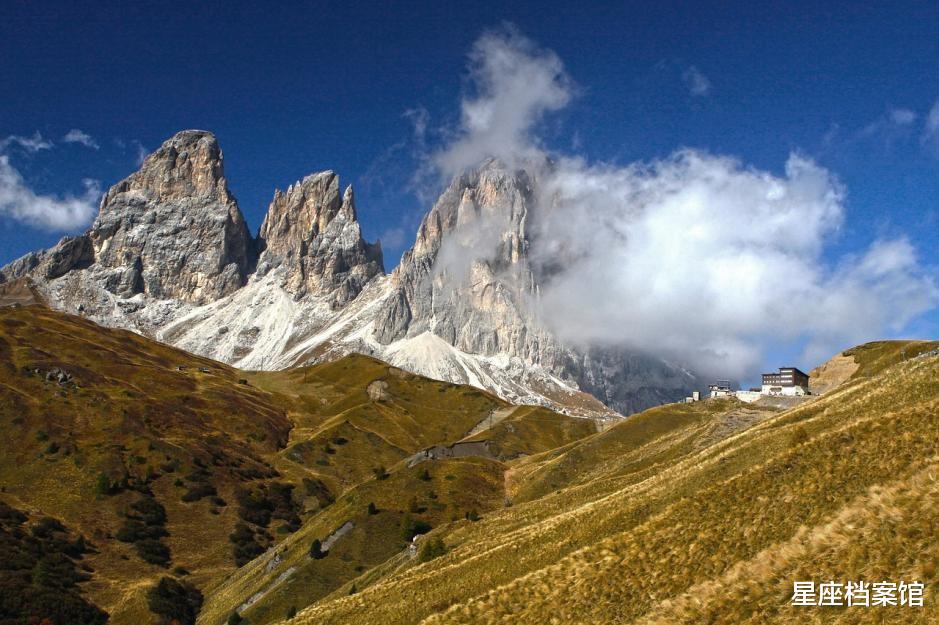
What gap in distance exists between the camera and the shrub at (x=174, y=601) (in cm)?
6950

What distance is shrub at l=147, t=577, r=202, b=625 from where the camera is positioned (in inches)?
2736

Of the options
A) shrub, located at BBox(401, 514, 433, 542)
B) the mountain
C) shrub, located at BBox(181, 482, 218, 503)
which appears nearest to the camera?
the mountain

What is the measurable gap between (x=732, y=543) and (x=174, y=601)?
219 ft

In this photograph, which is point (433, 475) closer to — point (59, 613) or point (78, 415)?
point (59, 613)

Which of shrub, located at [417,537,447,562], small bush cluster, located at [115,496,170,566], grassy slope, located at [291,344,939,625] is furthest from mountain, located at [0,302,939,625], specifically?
small bush cluster, located at [115,496,170,566]

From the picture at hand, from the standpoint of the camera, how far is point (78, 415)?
12706cm

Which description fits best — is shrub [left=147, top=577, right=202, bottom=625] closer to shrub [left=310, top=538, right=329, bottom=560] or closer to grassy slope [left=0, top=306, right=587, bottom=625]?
grassy slope [left=0, top=306, right=587, bottom=625]

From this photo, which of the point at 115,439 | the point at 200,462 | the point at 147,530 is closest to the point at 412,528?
the point at 147,530

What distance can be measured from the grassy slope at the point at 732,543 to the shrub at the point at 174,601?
106ft

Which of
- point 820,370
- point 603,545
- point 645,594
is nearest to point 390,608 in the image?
point 603,545

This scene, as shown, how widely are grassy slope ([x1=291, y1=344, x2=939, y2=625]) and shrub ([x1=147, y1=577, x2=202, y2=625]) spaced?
3236 centimetres

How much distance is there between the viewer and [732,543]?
91.6 feet

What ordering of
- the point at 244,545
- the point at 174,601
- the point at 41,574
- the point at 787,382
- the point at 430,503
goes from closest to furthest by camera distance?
the point at 174,601, the point at 41,574, the point at 430,503, the point at 244,545, the point at 787,382

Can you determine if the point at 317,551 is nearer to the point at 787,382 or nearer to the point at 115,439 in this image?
the point at 115,439
